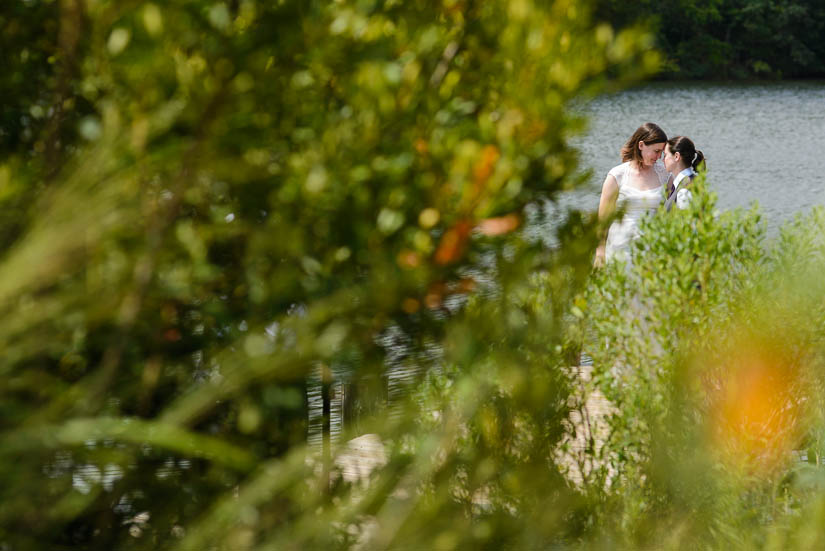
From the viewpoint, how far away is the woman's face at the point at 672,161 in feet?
25.1

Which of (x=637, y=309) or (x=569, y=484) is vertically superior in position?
(x=569, y=484)

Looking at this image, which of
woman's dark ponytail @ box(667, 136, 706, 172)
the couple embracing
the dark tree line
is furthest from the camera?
the dark tree line

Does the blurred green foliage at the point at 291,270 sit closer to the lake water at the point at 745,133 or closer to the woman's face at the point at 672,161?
the woman's face at the point at 672,161

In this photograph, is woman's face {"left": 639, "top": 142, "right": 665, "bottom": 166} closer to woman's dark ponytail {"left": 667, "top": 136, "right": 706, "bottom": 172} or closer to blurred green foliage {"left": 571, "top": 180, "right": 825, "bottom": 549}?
woman's dark ponytail {"left": 667, "top": 136, "right": 706, "bottom": 172}

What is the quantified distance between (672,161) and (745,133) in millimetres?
30578

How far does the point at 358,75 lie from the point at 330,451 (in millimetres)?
552

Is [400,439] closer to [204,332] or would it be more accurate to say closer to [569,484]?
[204,332]

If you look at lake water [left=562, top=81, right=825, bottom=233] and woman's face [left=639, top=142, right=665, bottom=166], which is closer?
woman's face [left=639, top=142, right=665, bottom=166]

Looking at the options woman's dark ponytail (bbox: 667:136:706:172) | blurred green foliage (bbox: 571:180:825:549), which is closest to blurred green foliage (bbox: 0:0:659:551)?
blurred green foliage (bbox: 571:180:825:549)

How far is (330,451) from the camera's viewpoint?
4.72 feet

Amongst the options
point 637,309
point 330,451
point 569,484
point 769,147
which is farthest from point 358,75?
point 769,147

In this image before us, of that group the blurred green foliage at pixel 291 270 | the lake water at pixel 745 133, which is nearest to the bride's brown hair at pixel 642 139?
the lake water at pixel 745 133

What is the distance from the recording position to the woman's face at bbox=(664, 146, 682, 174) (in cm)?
766

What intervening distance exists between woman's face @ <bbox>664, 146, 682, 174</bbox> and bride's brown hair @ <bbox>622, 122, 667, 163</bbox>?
1.04 feet
